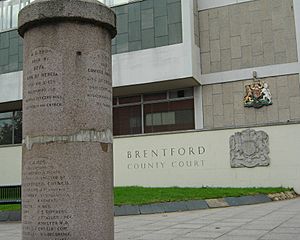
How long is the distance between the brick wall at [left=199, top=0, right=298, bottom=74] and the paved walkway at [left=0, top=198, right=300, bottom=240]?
1380 cm

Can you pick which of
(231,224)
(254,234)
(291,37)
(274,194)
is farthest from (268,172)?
(254,234)

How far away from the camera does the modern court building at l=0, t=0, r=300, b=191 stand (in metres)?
21.8

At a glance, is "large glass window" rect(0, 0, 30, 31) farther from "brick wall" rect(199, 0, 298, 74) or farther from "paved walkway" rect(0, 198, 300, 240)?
"paved walkway" rect(0, 198, 300, 240)

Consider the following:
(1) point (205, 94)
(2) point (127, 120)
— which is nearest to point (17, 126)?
(2) point (127, 120)

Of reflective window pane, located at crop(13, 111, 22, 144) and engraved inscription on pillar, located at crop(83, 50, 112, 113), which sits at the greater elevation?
reflective window pane, located at crop(13, 111, 22, 144)

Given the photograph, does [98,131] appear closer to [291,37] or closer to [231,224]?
[231,224]

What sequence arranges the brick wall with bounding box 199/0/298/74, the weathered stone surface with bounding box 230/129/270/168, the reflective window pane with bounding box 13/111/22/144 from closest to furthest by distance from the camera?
the weathered stone surface with bounding box 230/129/270/168, the brick wall with bounding box 199/0/298/74, the reflective window pane with bounding box 13/111/22/144

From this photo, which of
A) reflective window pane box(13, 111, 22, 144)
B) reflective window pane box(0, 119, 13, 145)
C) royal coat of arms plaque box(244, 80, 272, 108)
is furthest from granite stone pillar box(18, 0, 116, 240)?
reflective window pane box(0, 119, 13, 145)

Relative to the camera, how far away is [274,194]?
18406mm

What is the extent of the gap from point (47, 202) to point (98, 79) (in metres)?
1.71

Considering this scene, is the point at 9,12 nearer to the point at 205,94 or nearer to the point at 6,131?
the point at 6,131

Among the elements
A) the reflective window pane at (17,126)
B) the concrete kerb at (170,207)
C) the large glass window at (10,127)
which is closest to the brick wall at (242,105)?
the concrete kerb at (170,207)

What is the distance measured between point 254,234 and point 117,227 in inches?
135

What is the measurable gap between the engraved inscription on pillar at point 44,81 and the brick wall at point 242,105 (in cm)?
1898
